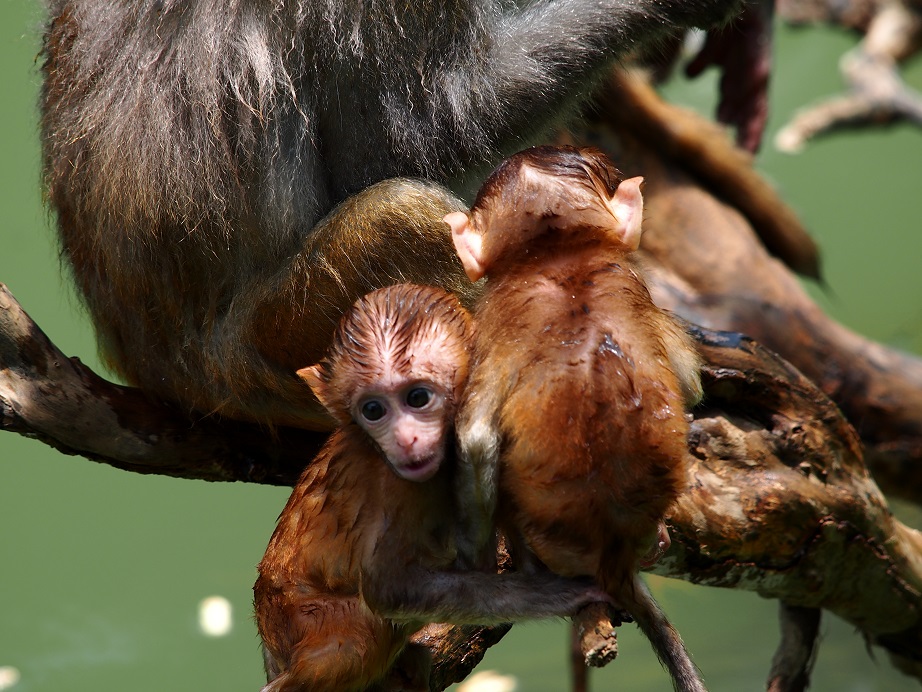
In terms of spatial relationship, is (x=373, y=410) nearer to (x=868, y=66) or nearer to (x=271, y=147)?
(x=271, y=147)

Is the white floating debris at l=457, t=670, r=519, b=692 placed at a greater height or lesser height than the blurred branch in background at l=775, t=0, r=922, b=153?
lesser

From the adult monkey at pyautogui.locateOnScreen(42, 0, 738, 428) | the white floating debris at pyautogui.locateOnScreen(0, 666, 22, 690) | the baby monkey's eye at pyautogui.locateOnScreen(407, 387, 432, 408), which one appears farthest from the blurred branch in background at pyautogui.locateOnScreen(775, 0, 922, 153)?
the white floating debris at pyautogui.locateOnScreen(0, 666, 22, 690)

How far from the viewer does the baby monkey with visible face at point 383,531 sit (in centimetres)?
199

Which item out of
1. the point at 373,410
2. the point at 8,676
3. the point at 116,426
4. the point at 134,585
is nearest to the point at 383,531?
the point at 373,410

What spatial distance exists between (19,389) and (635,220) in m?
1.72

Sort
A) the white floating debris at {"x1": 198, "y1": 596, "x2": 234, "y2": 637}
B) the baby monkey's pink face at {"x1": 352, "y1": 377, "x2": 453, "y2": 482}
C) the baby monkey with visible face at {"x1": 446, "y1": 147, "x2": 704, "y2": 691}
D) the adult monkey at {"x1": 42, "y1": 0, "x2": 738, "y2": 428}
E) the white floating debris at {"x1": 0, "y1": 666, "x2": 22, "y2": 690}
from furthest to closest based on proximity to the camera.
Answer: the white floating debris at {"x1": 198, "y1": 596, "x2": 234, "y2": 637}
the white floating debris at {"x1": 0, "y1": 666, "x2": 22, "y2": 690}
the adult monkey at {"x1": 42, "y1": 0, "x2": 738, "y2": 428}
the baby monkey's pink face at {"x1": 352, "y1": 377, "x2": 453, "y2": 482}
the baby monkey with visible face at {"x1": 446, "y1": 147, "x2": 704, "y2": 691}

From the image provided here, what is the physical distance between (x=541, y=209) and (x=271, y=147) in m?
1.12

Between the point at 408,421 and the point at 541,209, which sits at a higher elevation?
the point at 541,209

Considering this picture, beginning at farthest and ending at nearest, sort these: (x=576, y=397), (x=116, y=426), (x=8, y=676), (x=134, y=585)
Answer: (x=134, y=585) → (x=8, y=676) → (x=116, y=426) → (x=576, y=397)

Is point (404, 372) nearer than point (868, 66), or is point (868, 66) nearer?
point (404, 372)

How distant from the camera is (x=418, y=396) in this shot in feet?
6.65

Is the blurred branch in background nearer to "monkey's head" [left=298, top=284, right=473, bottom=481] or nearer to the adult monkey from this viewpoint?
the adult monkey

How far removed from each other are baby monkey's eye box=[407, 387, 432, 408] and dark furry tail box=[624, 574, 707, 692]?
22.2 inches

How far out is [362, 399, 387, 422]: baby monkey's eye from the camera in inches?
80.4
